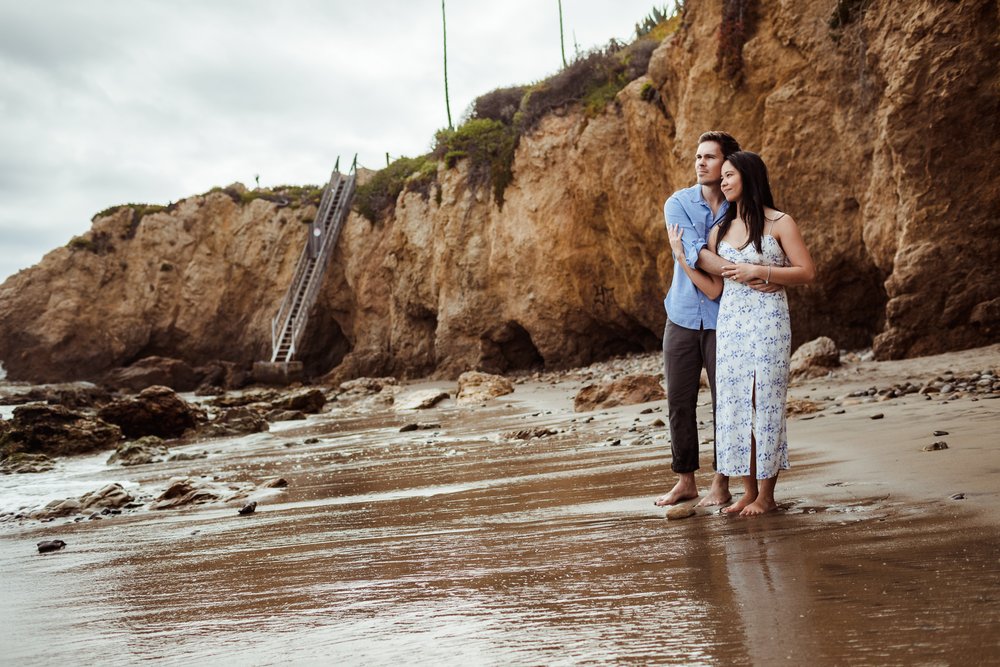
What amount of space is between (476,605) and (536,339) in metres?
17.7

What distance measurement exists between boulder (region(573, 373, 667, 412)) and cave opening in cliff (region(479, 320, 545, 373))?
1155cm

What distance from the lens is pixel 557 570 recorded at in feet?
7.23

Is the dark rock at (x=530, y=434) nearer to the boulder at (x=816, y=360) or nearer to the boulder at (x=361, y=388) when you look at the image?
the boulder at (x=816, y=360)

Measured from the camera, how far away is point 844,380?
787cm

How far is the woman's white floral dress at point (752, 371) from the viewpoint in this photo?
9.97 feet

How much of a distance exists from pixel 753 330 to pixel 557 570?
1412mm

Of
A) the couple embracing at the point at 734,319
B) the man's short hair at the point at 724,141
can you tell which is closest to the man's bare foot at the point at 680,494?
the couple embracing at the point at 734,319

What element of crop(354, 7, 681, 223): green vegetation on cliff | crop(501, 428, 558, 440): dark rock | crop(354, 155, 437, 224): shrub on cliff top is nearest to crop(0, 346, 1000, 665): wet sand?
crop(501, 428, 558, 440): dark rock

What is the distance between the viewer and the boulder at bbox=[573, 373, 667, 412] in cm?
868

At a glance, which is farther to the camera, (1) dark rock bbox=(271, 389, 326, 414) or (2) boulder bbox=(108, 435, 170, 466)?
(1) dark rock bbox=(271, 389, 326, 414)

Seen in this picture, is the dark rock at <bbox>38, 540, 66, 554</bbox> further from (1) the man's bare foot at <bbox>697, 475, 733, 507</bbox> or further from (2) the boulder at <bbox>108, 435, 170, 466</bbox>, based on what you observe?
(2) the boulder at <bbox>108, 435, 170, 466</bbox>

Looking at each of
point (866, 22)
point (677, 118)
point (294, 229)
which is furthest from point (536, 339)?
point (294, 229)

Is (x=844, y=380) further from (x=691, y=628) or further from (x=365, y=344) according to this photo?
(x=365, y=344)

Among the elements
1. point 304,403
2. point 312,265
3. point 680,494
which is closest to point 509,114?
point 312,265
